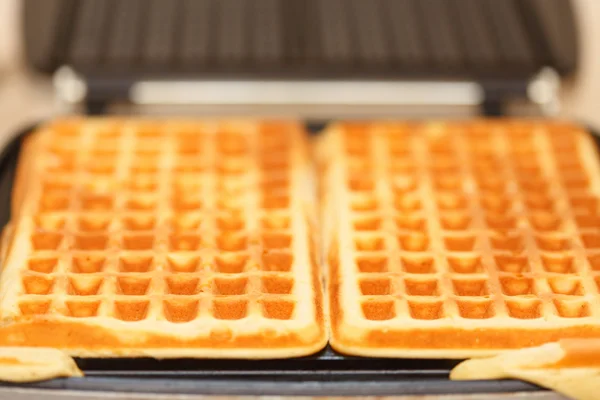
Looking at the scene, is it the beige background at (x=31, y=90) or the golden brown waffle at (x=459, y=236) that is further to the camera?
the beige background at (x=31, y=90)

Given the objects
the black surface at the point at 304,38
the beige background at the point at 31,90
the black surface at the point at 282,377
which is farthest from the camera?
the beige background at the point at 31,90

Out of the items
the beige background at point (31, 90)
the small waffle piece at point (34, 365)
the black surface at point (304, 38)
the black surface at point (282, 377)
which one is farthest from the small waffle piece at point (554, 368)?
the beige background at point (31, 90)

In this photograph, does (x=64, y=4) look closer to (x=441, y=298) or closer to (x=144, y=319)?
(x=144, y=319)

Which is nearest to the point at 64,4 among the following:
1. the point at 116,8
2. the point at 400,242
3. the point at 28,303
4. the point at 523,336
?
the point at 116,8

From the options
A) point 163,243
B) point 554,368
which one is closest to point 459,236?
point 554,368

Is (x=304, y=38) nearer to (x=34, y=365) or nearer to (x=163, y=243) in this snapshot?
(x=163, y=243)

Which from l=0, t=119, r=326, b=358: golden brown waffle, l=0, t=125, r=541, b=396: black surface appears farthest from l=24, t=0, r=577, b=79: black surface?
l=0, t=125, r=541, b=396: black surface

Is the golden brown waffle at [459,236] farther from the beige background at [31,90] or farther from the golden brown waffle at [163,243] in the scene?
the beige background at [31,90]
